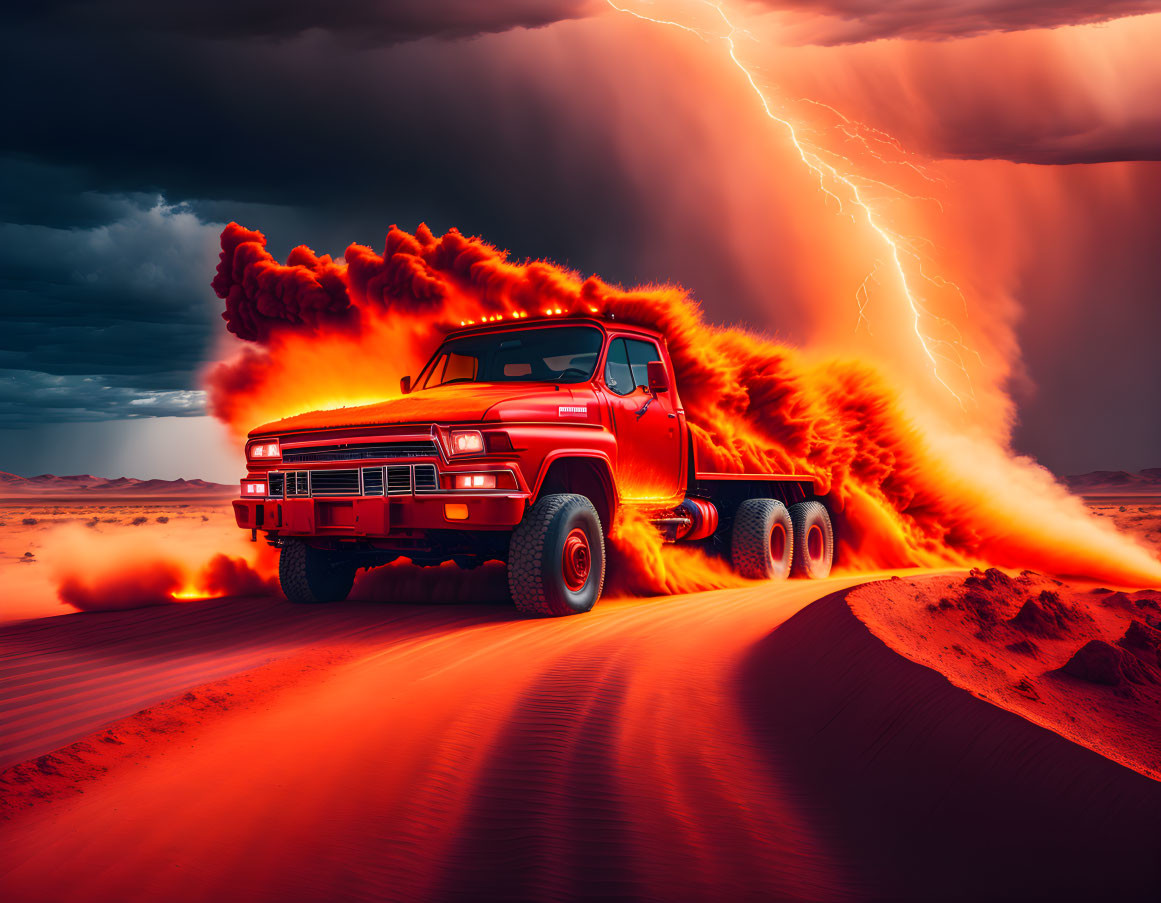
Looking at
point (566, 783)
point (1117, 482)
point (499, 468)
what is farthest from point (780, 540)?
point (1117, 482)

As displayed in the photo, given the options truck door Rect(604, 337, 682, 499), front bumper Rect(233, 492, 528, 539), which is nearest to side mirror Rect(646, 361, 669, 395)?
truck door Rect(604, 337, 682, 499)

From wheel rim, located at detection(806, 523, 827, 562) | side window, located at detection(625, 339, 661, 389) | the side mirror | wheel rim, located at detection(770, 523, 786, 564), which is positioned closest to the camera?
the side mirror

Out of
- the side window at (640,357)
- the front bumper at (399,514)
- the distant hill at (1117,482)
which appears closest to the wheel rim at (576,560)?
the front bumper at (399,514)

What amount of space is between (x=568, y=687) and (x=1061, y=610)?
429 cm

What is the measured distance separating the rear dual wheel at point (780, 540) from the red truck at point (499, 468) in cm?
94

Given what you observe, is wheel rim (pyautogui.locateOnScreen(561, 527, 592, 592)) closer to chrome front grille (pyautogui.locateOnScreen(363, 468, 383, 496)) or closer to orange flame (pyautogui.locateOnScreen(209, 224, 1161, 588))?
chrome front grille (pyautogui.locateOnScreen(363, 468, 383, 496))

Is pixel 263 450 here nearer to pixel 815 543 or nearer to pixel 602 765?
pixel 602 765

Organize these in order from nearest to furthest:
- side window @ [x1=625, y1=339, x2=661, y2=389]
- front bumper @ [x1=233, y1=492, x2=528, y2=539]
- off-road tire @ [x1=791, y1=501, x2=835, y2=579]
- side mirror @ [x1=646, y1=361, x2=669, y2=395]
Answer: front bumper @ [x1=233, y1=492, x2=528, y2=539] → side mirror @ [x1=646, y1=361, x2=669, y2=395] → side window @ [x1=625, y1=339, x2=661, y2=389] → off-road tire @ [x1=791, y1=501, x2=835, y2=579]

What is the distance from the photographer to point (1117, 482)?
4205 inches

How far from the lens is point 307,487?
26.5 ft

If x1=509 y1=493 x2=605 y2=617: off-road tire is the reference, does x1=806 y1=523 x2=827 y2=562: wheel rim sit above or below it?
below

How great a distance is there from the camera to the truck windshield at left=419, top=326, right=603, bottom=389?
29.8ft

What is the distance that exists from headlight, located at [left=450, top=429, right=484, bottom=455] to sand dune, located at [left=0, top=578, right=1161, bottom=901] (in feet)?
5.79

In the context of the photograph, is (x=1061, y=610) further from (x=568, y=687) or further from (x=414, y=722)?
(x=414, y=722)
